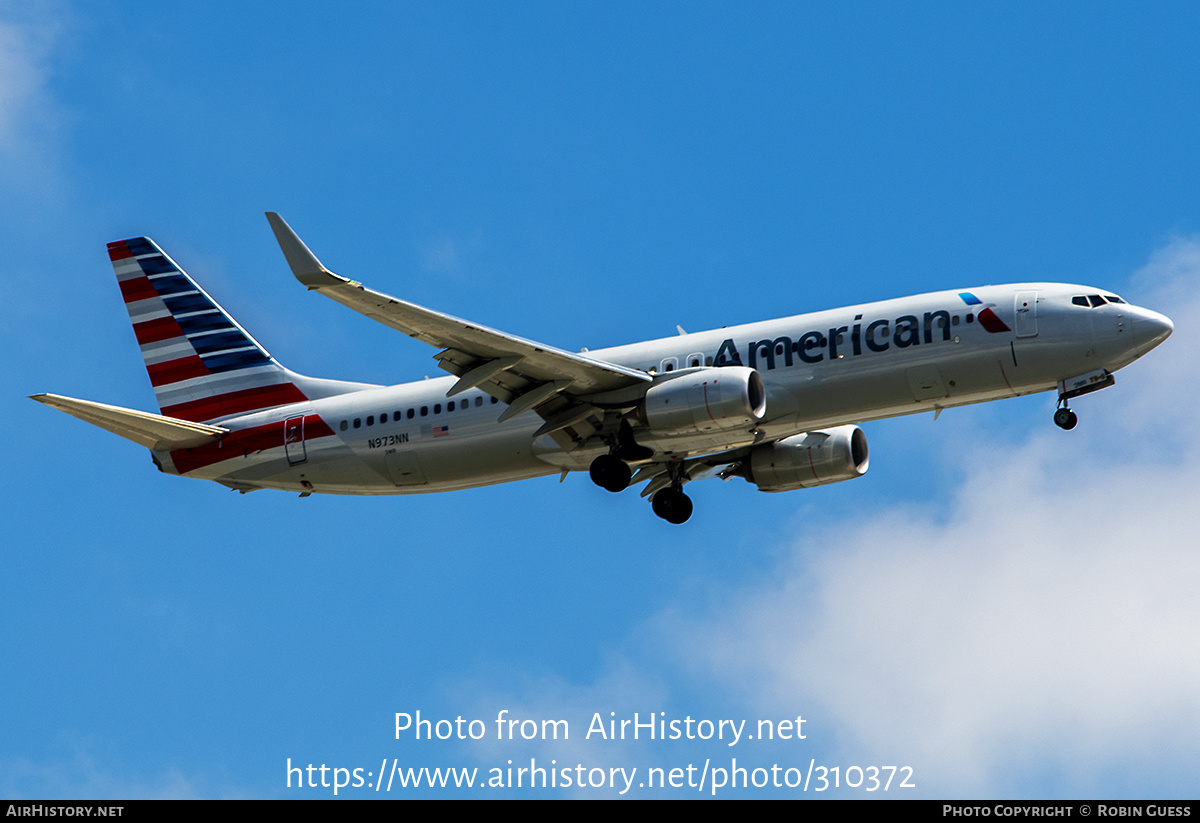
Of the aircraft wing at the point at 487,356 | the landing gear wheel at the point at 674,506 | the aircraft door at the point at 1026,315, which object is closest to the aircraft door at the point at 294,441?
the aircraft wing at the point at 487,356

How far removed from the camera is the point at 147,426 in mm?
41312

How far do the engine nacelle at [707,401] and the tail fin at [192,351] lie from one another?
1098 cm

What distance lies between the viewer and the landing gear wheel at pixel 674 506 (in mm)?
42594

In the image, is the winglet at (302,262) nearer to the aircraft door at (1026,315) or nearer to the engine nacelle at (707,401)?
the engine nacelle at (707,401)

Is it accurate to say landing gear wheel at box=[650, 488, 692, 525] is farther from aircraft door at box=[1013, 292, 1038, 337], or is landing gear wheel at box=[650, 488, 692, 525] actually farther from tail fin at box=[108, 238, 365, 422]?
aircraft door at box=[1013, 292, 1038, 337]

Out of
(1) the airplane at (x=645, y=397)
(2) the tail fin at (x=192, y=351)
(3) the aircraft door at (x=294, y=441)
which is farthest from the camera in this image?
(2) the tail fin at (x=192, y=351)

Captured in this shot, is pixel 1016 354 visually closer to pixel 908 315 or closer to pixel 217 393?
pixel 908 315

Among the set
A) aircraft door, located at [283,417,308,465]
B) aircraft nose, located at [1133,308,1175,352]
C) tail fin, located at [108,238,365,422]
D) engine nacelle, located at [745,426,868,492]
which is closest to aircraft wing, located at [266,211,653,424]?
engine nacelle, located at [745,426,868,492]

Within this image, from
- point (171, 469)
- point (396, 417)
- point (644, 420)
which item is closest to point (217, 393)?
point (171, 469)

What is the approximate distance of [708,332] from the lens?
39.5 m

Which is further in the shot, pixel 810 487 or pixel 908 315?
pixel 810 487

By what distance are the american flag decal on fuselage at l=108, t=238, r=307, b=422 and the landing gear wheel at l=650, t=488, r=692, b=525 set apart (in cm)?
1128

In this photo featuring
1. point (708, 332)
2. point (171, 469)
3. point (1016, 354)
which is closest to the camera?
point (1016, 354)
